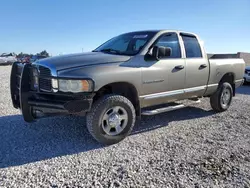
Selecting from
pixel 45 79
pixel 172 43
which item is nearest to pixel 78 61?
pixel 45 79

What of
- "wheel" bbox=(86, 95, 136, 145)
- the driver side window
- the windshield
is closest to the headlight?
"wheel" bbox=(86, 95, 136, 145)

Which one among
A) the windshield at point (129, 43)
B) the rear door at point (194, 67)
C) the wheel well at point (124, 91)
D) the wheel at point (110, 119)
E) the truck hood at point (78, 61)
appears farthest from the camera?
the rear door at point (194, 67)

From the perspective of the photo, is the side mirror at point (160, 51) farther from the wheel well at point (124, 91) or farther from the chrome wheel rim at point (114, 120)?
the chrome wheel rim at point (114, 120)

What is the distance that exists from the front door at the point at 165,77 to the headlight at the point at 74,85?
3.56ft

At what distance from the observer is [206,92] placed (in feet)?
17.3

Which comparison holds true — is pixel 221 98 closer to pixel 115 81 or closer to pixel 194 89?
pixel 194 89

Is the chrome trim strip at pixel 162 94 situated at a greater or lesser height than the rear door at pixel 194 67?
lesser

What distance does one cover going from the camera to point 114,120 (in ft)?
11.8

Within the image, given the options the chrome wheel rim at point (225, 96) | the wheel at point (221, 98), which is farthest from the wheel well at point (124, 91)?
the chrome wheel rim at point (225, 96)

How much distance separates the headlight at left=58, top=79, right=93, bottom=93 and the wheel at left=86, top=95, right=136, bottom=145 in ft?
1.10

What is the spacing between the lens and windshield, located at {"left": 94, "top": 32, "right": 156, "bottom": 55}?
13.6 ft

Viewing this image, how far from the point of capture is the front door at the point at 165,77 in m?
3.92

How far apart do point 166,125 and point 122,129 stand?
51.3 inches

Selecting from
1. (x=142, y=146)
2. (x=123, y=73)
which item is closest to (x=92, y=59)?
(x=123, y=73)
